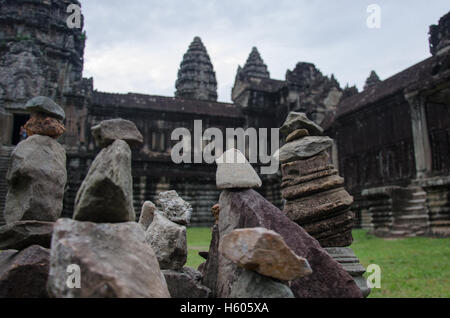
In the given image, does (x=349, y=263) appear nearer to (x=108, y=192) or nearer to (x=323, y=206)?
(x=323, y=206)

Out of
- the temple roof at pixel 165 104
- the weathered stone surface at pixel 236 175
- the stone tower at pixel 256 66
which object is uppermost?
the stone tower at pixel 256 66

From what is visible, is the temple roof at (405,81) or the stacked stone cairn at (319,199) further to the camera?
the temple roof at (405,81)

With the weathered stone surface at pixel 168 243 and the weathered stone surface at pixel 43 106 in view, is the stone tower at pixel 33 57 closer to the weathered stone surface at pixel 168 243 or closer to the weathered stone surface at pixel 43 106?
the weathered stone surface at pixel 43 106

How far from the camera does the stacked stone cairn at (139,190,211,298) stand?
3512 mm

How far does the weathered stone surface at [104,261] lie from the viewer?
2.19 meters

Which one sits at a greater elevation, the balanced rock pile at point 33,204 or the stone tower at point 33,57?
the stone tower at point 33,57

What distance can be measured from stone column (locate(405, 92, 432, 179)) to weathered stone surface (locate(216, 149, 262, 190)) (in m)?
14.1

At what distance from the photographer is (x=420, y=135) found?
15.8 m

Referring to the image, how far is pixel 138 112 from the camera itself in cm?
2422

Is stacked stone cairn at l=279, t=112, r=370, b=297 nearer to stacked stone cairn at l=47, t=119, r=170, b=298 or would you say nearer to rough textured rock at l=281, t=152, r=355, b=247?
rough textured rock at l=281, t=152, r=355, b=247

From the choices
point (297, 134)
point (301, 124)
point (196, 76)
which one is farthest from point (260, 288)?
point (196, 76)

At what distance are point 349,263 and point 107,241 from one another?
3.20 m

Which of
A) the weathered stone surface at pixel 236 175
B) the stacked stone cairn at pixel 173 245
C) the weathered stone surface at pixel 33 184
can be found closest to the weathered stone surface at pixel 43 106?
the weathered stone surface at pixel 33 184
